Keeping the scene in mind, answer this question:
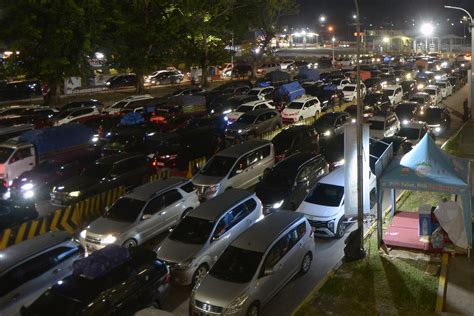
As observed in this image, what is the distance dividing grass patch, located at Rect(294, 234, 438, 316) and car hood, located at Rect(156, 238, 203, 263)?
3153 millimetres

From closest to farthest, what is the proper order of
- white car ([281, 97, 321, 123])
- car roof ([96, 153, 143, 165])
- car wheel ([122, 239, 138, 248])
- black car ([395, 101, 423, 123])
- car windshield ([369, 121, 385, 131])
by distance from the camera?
car wheel ([122, 239, 138, 248]) → car roof ([96, 153, 143, 165]) → car windshield ([369, 121, 385, 131]) → black car ([395, 101, 423, 123]) → white car ([281, 97, 321, 123])

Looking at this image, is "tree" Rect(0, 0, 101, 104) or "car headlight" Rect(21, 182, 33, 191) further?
"tree" Rect(0, 0, 101, 104)

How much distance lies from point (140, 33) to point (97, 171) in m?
27.7

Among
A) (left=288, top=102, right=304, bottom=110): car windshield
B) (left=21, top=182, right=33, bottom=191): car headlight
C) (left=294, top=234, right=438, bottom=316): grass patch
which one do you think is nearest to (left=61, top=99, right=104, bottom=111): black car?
(left=288, top=102, right=304, bottom=110): car windshield

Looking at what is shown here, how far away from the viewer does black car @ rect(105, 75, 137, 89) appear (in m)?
50.0

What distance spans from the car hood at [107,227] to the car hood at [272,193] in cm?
465

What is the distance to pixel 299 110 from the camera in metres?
31.3

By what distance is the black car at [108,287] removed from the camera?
9.75 m

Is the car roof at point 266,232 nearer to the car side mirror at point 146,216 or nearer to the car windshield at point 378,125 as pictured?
the car side mirror at point 146,216

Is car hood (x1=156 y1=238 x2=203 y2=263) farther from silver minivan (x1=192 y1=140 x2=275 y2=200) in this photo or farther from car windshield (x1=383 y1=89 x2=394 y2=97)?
car windshield (x1=383 y1=89 x2=394 y2=97)

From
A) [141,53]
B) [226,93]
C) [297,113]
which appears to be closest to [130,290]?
[297,113]

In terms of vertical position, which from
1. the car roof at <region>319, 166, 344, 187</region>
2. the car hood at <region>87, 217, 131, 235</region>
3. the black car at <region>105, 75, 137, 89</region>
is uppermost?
the black car at <region>105, 75, 137, 89</region>

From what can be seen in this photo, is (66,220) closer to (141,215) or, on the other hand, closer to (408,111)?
(141,215)

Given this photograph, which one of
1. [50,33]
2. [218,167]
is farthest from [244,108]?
[50,33]
